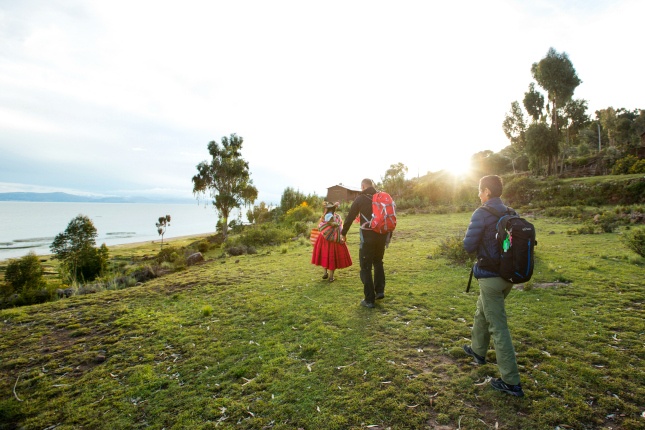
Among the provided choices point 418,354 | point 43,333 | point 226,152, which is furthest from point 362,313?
point 226,152

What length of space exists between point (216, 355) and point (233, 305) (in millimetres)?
2075

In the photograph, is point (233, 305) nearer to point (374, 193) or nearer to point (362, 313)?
point (362, 313)

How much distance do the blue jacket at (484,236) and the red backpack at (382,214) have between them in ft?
6.39

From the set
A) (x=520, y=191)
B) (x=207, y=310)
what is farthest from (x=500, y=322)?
(x=520, y=191)

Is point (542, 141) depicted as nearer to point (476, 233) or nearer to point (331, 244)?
point (331, 244)

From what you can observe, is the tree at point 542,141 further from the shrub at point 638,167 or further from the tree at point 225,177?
the tree at point 225,177

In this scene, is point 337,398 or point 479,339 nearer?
point 337,398

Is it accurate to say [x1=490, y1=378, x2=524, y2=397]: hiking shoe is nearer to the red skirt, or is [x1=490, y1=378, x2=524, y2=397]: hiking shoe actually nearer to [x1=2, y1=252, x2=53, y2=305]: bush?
the red skirt

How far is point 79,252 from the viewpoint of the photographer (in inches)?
522

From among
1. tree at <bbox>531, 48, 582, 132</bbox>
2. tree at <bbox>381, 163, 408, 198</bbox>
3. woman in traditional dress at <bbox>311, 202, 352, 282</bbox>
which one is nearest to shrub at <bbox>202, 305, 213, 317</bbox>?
woman in traditional dress at <bbox>311, 202, 352, 282</bbox>

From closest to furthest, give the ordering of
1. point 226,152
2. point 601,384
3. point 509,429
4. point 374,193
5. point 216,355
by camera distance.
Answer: point 509,429 < point 601,384 < point 216,355 < point 374,193 < point 226,152

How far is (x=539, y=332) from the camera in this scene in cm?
425

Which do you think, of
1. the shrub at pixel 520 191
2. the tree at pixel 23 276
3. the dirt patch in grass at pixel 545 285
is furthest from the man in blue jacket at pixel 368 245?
the shrub at pixel 520 191

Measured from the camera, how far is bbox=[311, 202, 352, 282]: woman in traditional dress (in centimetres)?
717
